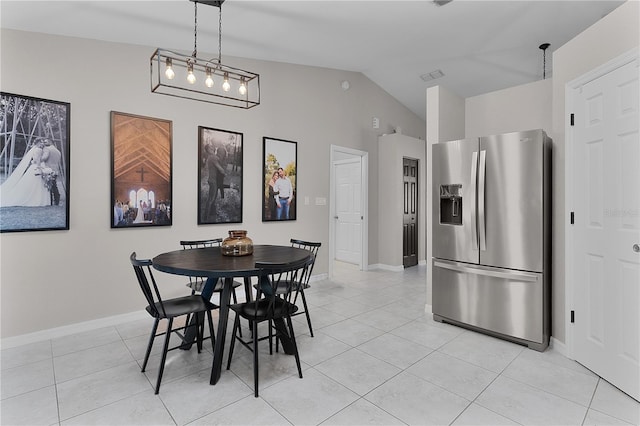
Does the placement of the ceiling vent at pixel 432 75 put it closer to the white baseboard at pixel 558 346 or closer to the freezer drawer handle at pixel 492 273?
the freezer drawer handle at pixel 492 273

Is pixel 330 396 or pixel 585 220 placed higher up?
pixel 585 220

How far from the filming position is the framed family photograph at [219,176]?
3.89m

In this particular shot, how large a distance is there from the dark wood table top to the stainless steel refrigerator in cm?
154

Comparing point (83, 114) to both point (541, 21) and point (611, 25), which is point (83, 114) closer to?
point (611, 25)

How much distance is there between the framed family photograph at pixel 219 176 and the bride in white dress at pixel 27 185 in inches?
55.9

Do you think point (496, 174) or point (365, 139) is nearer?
point (496, 174)

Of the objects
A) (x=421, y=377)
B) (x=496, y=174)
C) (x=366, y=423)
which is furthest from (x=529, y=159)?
(x=366, y=423)

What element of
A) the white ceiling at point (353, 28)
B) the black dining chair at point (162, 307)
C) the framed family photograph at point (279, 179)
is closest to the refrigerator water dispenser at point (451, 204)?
the white ceiling at point (353, 28)

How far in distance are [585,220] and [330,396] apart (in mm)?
2270

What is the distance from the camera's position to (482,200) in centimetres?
298

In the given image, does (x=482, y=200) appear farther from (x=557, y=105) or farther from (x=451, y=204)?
(x=557, y=105)

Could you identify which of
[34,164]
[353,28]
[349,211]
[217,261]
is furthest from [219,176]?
[349,211]

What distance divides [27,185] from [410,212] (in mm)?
5505

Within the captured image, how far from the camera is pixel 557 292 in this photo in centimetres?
279
